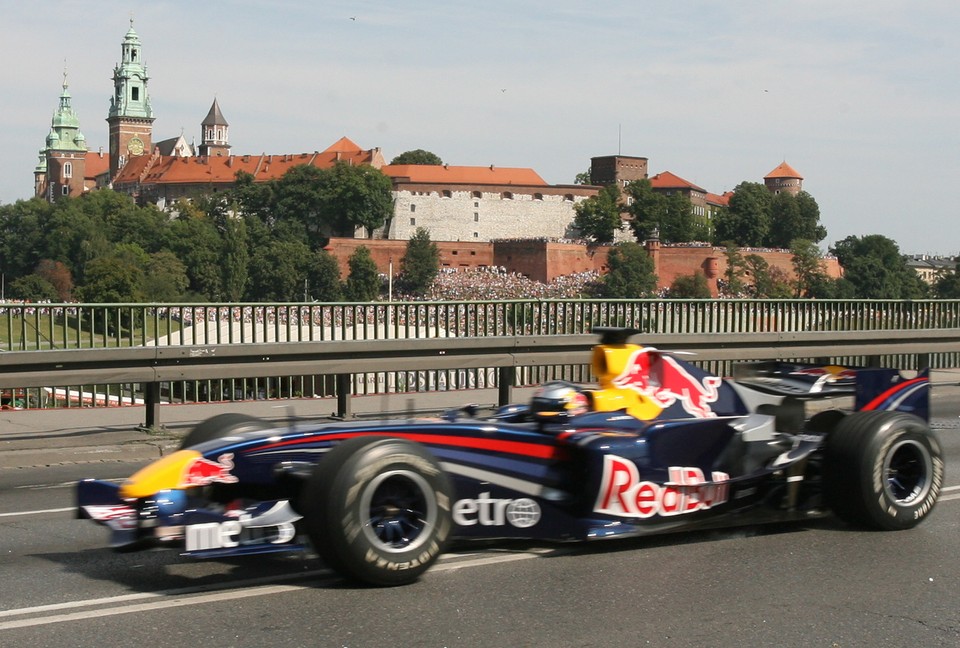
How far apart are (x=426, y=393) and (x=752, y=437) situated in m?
7.50

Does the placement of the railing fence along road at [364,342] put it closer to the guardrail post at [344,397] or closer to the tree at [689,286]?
the guardrail post at [344,397]

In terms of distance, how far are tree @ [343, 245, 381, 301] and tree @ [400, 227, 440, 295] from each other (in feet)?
16.9

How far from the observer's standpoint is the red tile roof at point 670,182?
19204cm

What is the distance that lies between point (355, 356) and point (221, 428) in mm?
5564

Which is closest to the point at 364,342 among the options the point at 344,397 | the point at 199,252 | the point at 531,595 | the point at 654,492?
the point at 344,397

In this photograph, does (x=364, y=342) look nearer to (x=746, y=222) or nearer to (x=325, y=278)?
(x=325, y=278)

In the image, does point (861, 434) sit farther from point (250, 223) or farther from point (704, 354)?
point (250, 223)

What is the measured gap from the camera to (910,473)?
308 inches

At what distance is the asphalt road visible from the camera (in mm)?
5453

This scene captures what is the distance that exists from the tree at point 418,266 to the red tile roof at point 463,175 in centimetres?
2235

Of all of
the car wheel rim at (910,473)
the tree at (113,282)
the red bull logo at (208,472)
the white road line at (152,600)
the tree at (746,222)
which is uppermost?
the tree at (746,222)

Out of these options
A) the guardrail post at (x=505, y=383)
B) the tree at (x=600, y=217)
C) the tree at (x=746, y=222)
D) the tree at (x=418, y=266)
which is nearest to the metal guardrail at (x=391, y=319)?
the guardrail post at (x=505, y=383)

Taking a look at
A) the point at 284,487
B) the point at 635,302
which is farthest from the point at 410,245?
the point at 284,487

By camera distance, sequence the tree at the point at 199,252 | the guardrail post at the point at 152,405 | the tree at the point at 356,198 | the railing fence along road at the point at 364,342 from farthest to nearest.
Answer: the tree at the point at 356,198 → the tree at the point at 199,252 → the guardrail post at the point at 152,405 → the railing fence along road at the point at 364,342
